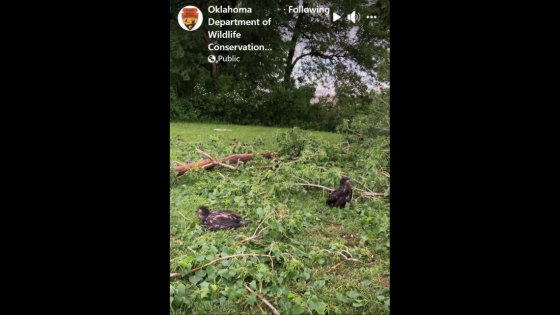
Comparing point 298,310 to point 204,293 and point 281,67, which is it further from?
point 281,67

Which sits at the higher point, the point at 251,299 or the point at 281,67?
the point at 281,67

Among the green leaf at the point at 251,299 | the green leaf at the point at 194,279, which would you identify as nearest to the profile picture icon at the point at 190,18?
the green leaf at the point at 194,279

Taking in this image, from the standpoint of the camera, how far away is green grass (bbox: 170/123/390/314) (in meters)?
3.05

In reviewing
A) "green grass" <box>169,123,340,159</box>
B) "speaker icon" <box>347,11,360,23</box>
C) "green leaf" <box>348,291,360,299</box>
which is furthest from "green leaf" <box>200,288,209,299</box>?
"speaker icon" <box>347,11,360,23</box>

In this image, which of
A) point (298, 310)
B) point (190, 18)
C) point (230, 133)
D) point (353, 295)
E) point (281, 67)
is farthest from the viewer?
point (230, 133)

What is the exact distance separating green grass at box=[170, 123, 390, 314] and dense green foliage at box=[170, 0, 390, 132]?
8.7 inches

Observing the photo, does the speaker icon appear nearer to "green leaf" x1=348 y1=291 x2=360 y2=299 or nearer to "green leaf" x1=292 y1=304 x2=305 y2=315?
"green leaf" x1=348 y1=291 x2=360 y2=299

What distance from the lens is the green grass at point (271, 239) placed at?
10.0 feet

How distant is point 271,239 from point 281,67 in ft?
4.24

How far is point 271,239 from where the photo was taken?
3.52 m

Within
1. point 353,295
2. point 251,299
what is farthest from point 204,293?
point 353,295
